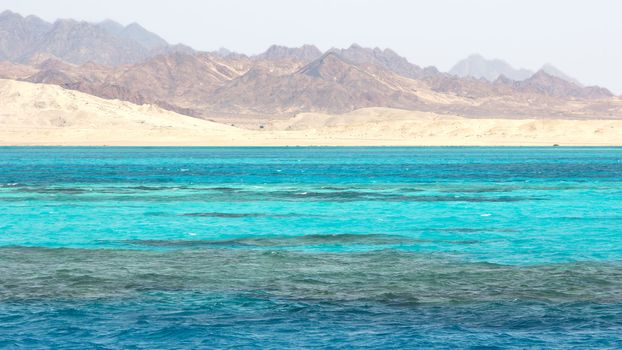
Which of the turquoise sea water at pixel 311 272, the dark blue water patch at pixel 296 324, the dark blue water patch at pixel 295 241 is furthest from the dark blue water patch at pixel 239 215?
the dark blue water patch at pixel 296 324

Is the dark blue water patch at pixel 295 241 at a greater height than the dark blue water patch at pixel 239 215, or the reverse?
the dark blue water patch at pixel 295 241

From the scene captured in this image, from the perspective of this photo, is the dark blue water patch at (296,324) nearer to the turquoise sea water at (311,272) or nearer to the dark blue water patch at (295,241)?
the turquoise sea water at (311,272)

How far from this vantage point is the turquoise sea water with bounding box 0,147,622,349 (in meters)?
20.7

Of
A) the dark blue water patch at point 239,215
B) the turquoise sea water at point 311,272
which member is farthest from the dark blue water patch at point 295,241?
the dark blue water patch at point 239,215

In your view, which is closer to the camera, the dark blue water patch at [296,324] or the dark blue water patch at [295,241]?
the dark blue water patch at [296,324]

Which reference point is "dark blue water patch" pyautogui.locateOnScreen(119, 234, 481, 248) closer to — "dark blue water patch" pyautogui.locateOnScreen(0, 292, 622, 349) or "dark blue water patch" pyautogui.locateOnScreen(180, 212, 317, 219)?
"dark blue water patch" pyautogui.locateOnScreen(180, 212, 317, 219)

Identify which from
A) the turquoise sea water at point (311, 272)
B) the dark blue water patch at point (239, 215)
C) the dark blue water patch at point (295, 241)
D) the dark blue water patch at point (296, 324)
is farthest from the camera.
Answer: the dark blue water patch at point (239, 215)

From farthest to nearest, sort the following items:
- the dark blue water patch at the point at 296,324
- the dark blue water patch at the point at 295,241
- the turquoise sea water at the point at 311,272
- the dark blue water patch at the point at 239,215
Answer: the dark blue water patch at the point at 239,215 → the dark blue water patch at the point at 295,241 → the turquoise sea water at the point at 311,272 → the dark blue water patch at the point at 296,324

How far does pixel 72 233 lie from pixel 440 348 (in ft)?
78.7

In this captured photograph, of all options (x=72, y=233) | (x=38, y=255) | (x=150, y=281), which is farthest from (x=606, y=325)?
(x=72, y=233)

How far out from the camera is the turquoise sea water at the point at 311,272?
2066 cm

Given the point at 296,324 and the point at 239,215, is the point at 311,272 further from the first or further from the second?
the point at 239,215

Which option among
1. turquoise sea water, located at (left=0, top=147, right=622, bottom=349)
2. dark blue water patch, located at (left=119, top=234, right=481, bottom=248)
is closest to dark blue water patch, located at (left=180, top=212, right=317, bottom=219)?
turquoise sea water, located at (left=0, top=147, right=622, bottom=349)

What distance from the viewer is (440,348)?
764 inches
